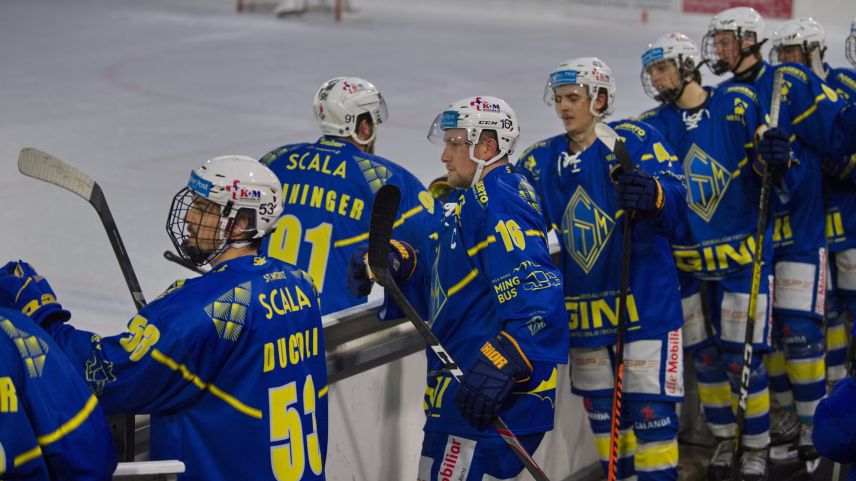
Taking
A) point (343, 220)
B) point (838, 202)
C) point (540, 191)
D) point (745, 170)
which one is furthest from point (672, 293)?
point (838, 202)

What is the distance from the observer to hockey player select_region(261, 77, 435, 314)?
378 cm

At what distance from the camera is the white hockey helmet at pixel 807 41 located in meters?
5.11

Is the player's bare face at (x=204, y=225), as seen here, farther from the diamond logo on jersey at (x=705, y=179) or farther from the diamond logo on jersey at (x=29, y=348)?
the diamond logo on jersey at (x=705, y=179)

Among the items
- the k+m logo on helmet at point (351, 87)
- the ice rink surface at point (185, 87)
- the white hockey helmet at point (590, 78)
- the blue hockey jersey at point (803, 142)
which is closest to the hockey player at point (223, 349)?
the k+m logo on helmet at point (351, 87)

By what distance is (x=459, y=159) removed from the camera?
3178mm

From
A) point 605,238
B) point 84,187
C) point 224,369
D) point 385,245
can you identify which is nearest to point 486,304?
point 385,245

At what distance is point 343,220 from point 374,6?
40.8ft

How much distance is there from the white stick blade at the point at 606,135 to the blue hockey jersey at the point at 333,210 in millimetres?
586

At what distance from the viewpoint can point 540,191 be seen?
155 inches

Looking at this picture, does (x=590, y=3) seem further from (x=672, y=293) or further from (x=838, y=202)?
(x=672, y=293)

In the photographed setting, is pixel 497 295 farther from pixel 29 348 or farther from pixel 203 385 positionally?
pixel 29 348

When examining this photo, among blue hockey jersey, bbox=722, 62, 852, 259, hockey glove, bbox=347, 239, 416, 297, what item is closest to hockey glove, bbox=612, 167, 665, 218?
hockey glove, bbox=347, 239, 416, 297

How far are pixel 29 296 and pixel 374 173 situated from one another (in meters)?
1.52

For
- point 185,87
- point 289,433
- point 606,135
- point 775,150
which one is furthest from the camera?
point 185,87
